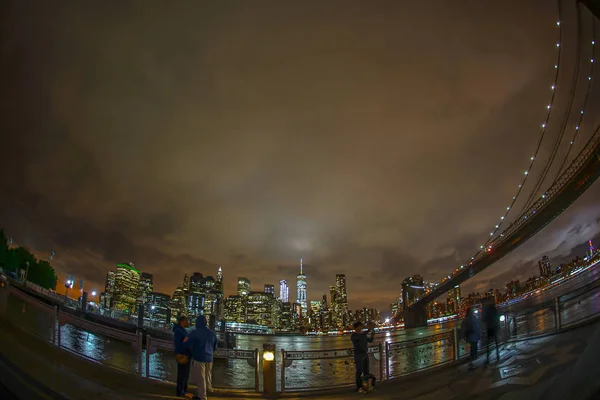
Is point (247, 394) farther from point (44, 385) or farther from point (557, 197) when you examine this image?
point (557, 197)

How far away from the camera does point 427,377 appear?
895 cm

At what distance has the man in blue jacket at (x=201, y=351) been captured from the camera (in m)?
7.16

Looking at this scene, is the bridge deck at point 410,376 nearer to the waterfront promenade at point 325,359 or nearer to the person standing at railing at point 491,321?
the waterfront promenade at point 325,359

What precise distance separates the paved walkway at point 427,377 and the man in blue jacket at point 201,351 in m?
0.77

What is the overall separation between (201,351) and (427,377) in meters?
5.94

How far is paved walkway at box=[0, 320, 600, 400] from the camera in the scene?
512 cm

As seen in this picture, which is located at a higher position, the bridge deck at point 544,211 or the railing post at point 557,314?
the bridge deck at point 544,211

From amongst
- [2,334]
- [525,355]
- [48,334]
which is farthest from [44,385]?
[525,355]

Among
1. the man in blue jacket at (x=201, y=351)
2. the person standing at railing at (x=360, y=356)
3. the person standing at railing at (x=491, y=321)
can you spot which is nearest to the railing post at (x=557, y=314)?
the person standing at railing at (x=491, y=321)

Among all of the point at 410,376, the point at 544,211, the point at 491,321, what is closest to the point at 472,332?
the point at 491,321

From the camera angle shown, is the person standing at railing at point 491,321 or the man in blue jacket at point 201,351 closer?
the man in blue jacket at point 201,351

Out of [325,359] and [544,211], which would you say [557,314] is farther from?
[544,211]

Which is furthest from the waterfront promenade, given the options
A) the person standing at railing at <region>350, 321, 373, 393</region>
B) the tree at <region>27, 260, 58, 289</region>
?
the tree at <region>27, 260, 58, 289</region>

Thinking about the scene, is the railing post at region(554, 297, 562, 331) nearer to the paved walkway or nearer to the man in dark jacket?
the paved walkway
